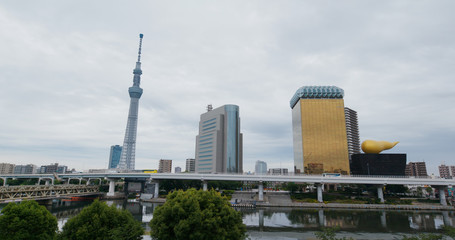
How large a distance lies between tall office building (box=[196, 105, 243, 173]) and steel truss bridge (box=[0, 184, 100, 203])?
82699 millimetres

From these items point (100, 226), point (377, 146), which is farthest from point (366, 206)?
point (100, 226)

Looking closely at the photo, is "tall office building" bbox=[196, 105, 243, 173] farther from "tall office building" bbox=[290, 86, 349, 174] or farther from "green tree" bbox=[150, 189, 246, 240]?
"green tree" bbox=[150, 189, 246, 240]

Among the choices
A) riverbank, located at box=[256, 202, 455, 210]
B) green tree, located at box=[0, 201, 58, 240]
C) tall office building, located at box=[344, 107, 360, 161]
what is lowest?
riverbank, located at box=[256, 202, 455, 210]

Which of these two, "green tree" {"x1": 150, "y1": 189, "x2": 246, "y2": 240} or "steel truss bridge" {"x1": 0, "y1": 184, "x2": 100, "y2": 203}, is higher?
"green tree" {"x1": 150, "y1": 189, "x2": 246, "y2": 240}

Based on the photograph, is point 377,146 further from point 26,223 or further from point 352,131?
point 26,223

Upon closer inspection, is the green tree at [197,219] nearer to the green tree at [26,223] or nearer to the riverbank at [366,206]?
the green tree at [26,223]

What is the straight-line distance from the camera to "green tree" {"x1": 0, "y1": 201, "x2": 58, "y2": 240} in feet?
74.6

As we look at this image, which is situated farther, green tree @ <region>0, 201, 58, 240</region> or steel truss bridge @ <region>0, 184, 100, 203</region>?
steel truss bridge @ <region>0, 184, 100, 203</region>

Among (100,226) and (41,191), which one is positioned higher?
(100,226)

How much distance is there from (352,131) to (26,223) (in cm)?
19155

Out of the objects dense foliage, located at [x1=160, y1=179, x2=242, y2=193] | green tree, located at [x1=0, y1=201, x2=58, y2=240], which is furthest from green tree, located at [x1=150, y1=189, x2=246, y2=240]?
dense foliage, located at [x1=160, y1=179, x2=242, y2=193]

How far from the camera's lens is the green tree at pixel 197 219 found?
22.0m

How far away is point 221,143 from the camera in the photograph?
177750 mm

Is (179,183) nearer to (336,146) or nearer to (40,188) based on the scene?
(40,188)
